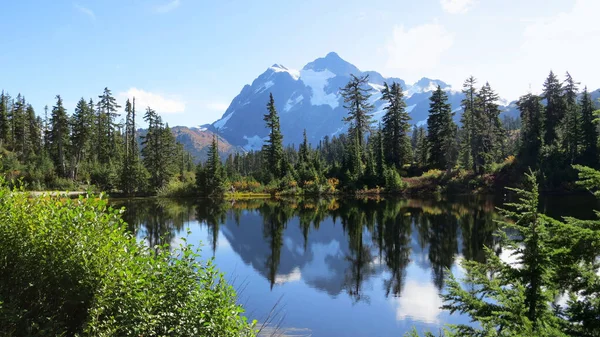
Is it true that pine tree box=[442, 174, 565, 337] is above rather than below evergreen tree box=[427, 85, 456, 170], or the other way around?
below

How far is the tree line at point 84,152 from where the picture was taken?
163 ft

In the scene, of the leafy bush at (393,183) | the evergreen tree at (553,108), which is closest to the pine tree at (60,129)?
the leafy bush at (393,183)

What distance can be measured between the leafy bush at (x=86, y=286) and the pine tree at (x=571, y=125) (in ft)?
174

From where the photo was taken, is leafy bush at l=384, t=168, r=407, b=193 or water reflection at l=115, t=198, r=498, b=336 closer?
water reflection at l=115, t=198, r=498, b=336

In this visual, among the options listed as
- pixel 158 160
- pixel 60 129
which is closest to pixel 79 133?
pixel 60 129

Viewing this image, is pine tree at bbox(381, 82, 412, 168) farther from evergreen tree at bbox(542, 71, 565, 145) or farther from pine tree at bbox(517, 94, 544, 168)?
evergreen tree at bbox(542, 71, 565, 145)

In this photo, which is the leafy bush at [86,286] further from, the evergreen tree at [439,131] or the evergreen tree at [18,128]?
the evergreen tree at [18,128]

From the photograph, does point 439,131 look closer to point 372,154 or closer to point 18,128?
point 372,154

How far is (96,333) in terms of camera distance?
5.21 m

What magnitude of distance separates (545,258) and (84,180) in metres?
57.6

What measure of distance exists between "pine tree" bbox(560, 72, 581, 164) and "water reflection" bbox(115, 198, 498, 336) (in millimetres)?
25428

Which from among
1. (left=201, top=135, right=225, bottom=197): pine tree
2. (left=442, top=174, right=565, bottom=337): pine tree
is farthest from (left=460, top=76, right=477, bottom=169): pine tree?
(left=442, top=174, right=565, bottom=337): pine tree

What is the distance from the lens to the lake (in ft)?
33.3

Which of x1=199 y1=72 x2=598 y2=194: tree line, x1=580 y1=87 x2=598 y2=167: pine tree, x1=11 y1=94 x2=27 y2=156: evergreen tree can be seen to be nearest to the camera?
x1=580 y1=87 x2=598 y2=167: pine tree
